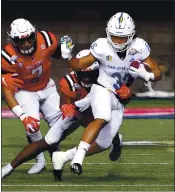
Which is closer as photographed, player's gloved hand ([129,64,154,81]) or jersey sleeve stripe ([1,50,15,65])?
player's gloved hand ([129,64,154,81])

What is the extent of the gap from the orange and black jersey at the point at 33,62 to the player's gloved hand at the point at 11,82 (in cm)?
5

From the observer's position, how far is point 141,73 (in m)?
8.33

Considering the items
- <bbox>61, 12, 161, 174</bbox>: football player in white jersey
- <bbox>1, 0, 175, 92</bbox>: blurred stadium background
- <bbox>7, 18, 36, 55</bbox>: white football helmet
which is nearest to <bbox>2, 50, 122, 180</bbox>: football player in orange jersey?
<bbox>61, 12, 161, 174</bbox>: football player in white jersey

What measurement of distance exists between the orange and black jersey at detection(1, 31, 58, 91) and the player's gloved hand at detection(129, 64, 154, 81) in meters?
1.16

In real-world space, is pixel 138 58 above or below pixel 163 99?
above

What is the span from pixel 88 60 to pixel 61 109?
628 millimetres

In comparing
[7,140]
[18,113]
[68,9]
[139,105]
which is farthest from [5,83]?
[68,9]

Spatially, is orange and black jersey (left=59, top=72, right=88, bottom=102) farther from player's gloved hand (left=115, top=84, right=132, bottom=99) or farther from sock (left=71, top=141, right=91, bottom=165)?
sock (left=71, top=141, right=91, bottom=165)

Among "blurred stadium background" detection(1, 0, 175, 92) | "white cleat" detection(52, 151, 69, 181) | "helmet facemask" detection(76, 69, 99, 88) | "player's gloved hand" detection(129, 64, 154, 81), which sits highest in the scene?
"player's gloved hand" detection(129, 64, 154, 81)

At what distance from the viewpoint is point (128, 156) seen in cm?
1009

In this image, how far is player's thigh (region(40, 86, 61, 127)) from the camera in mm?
9273

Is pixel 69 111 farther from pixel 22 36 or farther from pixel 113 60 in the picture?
pixel 22 36

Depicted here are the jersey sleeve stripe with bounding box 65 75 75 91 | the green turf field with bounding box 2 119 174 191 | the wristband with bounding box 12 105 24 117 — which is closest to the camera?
the green turf field with bounding box 2 119 174 191

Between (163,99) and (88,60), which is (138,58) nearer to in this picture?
(88,60)
